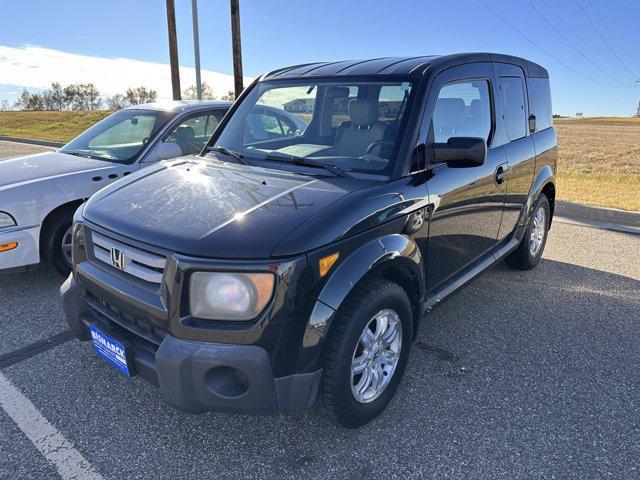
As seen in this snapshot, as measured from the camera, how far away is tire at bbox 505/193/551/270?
4543 mm

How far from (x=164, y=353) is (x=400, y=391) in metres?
1.48

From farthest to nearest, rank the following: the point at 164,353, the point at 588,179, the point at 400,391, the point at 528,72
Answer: the point at 588,179
the point at 528,72
the point at 400,391
the point at 164,353

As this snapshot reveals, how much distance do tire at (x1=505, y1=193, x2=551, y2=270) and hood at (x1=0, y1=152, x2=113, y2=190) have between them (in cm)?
402

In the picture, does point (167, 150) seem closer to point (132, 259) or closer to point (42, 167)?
point (42, 167)

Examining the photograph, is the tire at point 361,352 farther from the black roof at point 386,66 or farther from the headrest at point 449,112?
the black roof at point 386,66

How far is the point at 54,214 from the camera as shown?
416 cm

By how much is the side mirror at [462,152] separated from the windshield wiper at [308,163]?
565 millimetres

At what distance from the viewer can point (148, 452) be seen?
235cm

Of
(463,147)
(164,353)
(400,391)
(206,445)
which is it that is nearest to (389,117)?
(463,147)

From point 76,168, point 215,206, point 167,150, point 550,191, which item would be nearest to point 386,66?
point 215,206

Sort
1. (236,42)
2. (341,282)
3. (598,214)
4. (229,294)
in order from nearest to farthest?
(229,294) < (341,282) < (598,214) < (236,42)

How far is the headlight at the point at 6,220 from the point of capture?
3.85 m

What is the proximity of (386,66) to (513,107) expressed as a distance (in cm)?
144

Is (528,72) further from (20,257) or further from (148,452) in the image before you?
(20,257)
